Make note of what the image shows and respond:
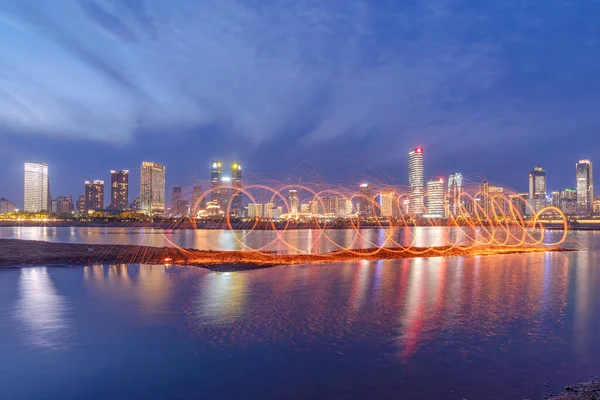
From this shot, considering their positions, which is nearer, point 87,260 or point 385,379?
point 385,379

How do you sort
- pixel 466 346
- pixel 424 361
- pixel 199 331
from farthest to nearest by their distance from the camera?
1. pixel 199 331
2. pixel 466 346
3. pixel 424 361

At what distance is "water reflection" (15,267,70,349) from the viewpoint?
10.9m

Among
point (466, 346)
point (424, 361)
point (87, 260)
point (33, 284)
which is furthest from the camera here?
point (87, 260)

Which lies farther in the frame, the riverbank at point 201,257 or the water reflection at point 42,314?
the riverbank at point 201,257

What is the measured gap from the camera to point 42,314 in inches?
532

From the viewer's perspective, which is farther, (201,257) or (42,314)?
(201,257)

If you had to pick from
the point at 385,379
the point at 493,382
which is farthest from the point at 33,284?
the point at 493,382

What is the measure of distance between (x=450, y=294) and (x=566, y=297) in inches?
175

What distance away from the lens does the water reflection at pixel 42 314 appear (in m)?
10.9

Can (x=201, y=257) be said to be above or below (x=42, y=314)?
above

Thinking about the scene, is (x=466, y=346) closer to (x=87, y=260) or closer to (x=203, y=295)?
(x=203, y=295)

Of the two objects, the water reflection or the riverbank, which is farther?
the riverbank

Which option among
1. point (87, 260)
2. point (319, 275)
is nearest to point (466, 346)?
point (319, 275)

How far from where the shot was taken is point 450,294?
17.0 metres
